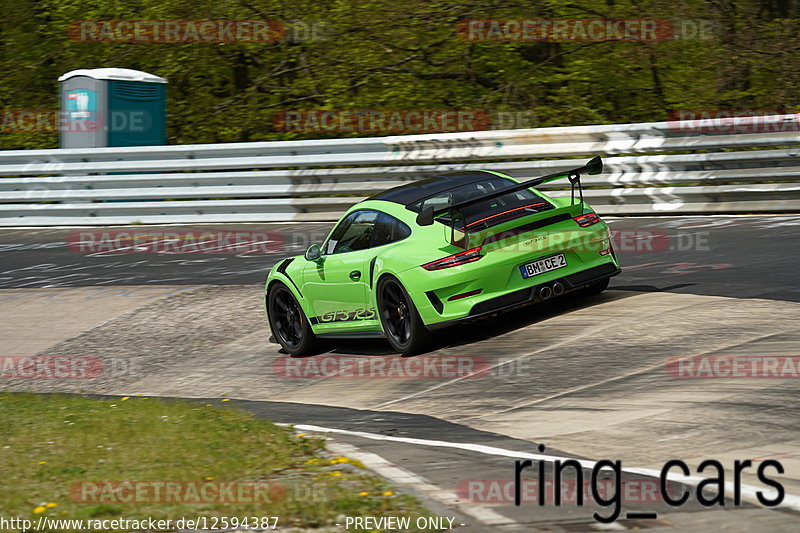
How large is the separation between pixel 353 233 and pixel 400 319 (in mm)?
1089

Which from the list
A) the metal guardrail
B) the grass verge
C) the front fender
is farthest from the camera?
the metal guardrail

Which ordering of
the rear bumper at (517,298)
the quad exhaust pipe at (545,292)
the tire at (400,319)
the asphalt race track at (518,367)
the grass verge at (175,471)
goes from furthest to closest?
the quad exhaust pipe at (545,292) → the tire at (400,319) → the rear bumper at (517,298) → the asphalt race track at (518,367) → the grass verge at (175,471)

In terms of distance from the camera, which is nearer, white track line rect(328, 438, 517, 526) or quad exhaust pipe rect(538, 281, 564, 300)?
white track line rect(328, 438, 517, 526)

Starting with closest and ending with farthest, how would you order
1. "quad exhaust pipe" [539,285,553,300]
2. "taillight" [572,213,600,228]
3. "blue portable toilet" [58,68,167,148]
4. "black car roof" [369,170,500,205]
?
"quad exhaust pipe" [539,285,553,300], "taillight" [572,213,600,228], "black car roof" [369,170,500,205], "blue portable toilet" [58,68,167,148]

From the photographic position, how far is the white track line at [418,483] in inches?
190

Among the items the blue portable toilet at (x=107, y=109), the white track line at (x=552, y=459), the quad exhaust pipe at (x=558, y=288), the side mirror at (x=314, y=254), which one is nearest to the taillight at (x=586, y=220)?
the quad exhaust pipe at (x=558, y=288)

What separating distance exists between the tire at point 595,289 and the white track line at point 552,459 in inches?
153

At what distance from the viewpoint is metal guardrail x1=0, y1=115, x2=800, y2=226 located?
15367mm

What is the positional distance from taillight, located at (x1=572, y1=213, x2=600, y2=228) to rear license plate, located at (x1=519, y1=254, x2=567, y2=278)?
41cm

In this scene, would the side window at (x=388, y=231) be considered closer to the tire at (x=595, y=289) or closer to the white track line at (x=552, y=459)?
the tire at (x=595, y=289)

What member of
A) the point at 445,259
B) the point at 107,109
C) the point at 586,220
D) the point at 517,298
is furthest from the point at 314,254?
the point at 107,109

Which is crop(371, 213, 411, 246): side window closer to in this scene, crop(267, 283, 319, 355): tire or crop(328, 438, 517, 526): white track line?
crop(267, 283, 319, 355): tire

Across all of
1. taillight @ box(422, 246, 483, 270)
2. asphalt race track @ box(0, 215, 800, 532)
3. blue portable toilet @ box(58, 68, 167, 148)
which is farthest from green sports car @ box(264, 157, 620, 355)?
blue portable toilet @ box(58, 68, 167, 148)

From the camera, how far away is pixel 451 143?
17.6 m
